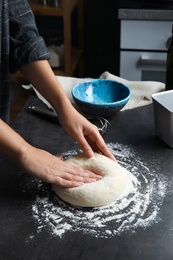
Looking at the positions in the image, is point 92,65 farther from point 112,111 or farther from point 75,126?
point 75,126

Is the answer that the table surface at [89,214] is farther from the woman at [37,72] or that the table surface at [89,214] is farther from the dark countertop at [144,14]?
the dark countertop at [144,14]

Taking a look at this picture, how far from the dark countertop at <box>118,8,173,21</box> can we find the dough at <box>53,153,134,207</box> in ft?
3.28

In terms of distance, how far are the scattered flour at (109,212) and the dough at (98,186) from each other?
15 millimetres

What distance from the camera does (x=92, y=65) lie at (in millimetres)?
2527

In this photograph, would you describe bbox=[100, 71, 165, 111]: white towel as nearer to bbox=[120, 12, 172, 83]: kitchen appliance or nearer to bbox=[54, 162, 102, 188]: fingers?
bbox=[54, 162, 102, 188]: fingers

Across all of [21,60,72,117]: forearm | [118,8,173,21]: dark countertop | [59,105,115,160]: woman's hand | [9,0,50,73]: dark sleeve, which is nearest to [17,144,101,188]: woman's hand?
[59,105,115,160]: woman's hand

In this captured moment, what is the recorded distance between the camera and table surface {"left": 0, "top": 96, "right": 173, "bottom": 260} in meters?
0.78

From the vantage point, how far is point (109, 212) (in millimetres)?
887

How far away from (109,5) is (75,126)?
4.81 ft

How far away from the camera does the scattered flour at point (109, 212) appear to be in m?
0.84

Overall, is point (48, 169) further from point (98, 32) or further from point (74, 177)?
point (98, 32)

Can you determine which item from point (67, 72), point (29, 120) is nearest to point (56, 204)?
point (29, 120)

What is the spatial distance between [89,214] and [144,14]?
1.20 metres

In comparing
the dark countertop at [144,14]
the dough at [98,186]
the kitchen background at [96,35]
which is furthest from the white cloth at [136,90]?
the kitchen background at [96,35]
